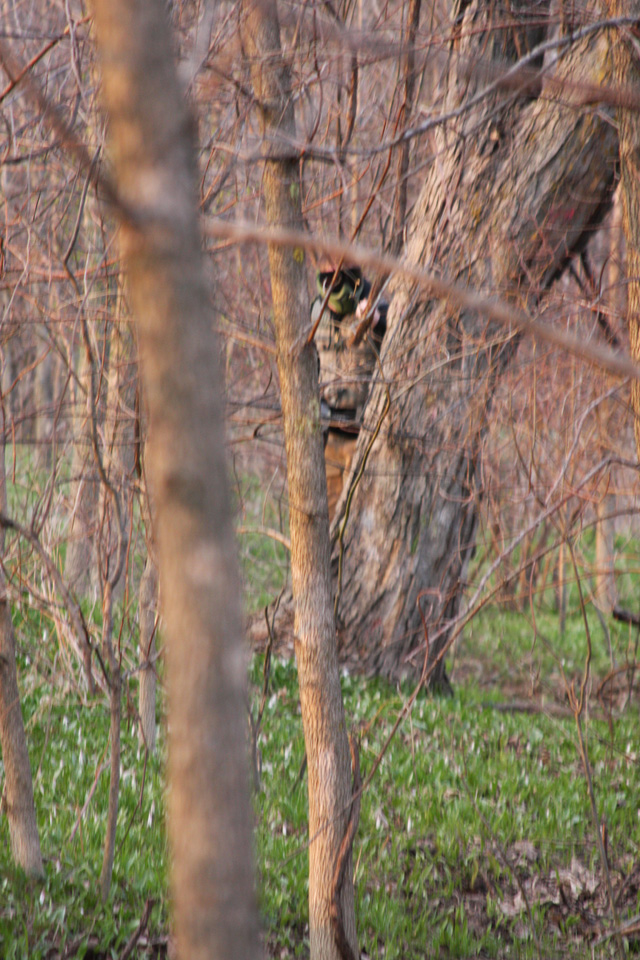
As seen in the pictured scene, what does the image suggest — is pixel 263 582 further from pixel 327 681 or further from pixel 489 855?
pixel 327 681

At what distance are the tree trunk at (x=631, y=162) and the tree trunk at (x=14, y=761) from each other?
266 cm

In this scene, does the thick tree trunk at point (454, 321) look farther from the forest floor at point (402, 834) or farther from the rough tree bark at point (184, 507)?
the rough tree bark at point (184, 507)

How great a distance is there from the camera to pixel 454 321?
6.41 metres

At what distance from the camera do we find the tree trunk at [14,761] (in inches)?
133

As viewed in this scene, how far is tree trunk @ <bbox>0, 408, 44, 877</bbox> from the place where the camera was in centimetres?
339

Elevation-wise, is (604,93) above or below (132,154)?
above

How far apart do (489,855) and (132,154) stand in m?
3.95

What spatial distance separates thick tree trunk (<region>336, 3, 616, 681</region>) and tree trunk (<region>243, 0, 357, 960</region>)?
118 inches

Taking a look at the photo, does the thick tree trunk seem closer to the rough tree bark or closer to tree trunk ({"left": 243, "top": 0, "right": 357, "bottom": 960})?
tree trunk ({"left": 243, "top": 0, "right": 357, "bottom": 960})

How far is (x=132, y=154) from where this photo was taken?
1051 millimetres

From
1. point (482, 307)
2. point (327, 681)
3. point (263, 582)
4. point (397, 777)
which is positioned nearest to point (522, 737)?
point (397, 777)

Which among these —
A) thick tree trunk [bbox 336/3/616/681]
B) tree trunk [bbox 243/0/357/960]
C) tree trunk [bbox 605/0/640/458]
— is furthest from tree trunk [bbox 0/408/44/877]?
thick tree trunk [bbox 336/3/616/681]

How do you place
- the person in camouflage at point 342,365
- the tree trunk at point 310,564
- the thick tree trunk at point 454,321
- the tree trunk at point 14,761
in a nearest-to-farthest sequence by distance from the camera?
the tree trunk at point 310,564 → the tree trunk at point 14,761 → the thick tree trunk at point 454,321 → the person in camouflage at point 342,365

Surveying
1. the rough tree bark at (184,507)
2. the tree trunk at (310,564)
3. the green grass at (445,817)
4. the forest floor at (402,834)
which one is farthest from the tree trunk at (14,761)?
the rough tree bark at (184,507)
